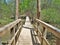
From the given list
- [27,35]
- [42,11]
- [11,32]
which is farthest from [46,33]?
[42,11]

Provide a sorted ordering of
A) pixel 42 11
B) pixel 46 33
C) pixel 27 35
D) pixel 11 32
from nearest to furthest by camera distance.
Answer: pixel 11 32 < pixel 46 33 < pixel 27 35 < pixel 42 11

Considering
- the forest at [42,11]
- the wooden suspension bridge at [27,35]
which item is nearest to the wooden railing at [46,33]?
the wooden suspension bridge at [27,35]

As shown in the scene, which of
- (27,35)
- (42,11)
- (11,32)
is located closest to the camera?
(11,32)

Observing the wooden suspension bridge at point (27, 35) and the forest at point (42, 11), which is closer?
the wooden suspension bridge at point (27, 35)

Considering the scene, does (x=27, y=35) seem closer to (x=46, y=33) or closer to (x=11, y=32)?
(x=46, y=33)

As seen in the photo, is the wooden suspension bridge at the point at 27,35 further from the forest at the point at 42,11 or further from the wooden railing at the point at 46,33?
the forest at the point at 42,11

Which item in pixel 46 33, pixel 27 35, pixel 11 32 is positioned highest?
pixel 11 32

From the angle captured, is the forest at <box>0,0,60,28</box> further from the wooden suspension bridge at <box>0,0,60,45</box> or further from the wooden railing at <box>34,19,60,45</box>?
the wooden railing at <box>34,19,60,45</box>

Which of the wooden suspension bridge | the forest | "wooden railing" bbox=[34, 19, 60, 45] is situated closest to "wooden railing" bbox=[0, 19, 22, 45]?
the wooden suspension bridge

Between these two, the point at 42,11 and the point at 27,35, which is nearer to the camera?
the point at 27,35

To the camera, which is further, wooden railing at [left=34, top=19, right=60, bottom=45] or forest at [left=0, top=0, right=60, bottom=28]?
forest at [left=0, top=0, right=60, bottom=28]

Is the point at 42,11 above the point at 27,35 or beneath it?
beneath

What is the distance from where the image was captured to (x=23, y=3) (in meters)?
28.4

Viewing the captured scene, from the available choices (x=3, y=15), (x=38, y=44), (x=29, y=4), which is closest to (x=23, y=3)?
(x=29, y=4)
